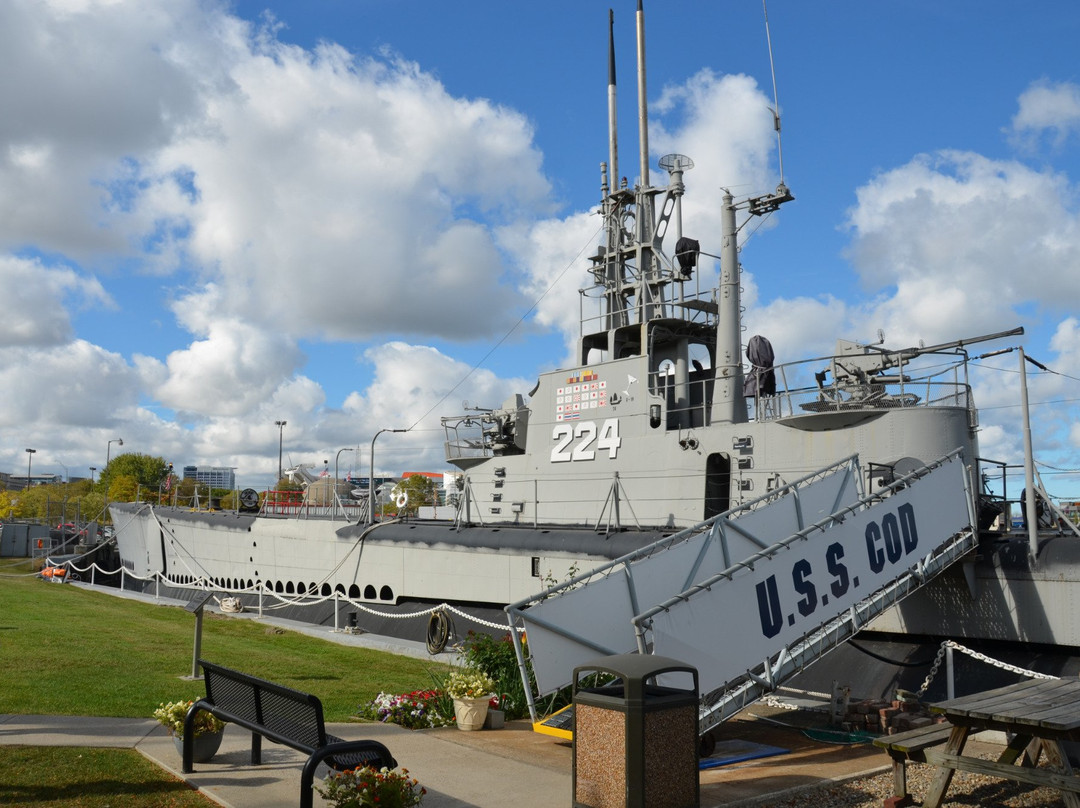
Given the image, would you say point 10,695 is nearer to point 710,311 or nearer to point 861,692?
point 861,692

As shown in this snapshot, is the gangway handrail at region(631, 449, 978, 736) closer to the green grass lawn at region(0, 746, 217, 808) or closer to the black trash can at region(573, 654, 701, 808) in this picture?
the black trash can at region(573, 654, 701, 808)

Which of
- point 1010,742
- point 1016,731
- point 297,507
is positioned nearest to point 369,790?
point 1016,731

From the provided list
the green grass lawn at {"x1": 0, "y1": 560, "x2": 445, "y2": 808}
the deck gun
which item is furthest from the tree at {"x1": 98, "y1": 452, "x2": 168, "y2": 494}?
the deck gun

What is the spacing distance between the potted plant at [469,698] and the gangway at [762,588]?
57cm

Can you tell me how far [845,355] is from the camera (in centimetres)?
1498

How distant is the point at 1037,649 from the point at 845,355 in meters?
5.23

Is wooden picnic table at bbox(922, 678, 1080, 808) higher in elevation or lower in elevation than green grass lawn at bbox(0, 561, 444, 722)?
higher

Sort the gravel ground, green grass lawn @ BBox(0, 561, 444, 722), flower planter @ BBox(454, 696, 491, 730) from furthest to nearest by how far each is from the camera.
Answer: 1. green grass lawn @ BBox(0, 561, 444, 722)
2. flower planter @ BBox(454, 696, 491, 730)
3. the gravel ground

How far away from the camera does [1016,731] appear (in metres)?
6.50

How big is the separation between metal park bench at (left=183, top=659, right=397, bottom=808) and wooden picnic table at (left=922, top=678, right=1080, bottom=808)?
4.15 m

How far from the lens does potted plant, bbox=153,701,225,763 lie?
743 centimetres

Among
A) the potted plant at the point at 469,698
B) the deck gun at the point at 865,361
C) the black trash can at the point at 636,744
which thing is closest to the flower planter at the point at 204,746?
the potted plant at the point at 469,698

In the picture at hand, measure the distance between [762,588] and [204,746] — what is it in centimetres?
538

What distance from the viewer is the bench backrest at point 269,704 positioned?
20.6ft
